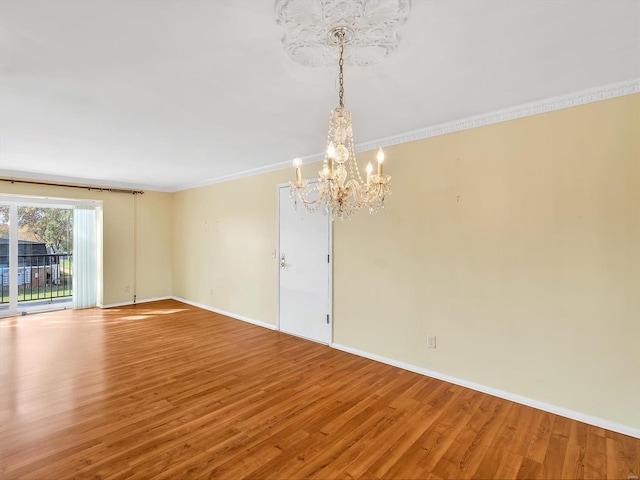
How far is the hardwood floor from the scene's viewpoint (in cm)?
192

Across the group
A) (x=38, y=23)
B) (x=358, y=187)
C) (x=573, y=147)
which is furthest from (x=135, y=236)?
(x=573, y=147)

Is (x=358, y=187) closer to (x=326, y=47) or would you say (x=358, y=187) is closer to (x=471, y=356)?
(x=326, y=47)

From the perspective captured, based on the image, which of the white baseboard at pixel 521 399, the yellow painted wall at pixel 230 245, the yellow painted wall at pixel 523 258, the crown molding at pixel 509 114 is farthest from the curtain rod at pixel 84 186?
the white baseboard at pixel 521 399

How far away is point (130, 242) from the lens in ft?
20.7

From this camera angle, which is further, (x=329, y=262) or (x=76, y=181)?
(x=76, y=181)

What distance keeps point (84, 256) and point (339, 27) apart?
6435 millimetres

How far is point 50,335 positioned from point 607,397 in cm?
633

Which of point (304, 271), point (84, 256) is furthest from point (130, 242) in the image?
point (304, 271)

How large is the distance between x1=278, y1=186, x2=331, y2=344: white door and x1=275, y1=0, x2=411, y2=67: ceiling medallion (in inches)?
93.7

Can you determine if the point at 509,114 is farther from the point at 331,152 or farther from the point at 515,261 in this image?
the point at 331,152

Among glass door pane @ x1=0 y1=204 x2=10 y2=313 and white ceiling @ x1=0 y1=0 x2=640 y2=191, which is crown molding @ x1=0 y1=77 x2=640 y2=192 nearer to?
white ceiling @ x1=0 y1=0 x2=640 y2=191

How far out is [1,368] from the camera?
329cm

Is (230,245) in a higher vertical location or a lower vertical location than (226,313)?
higher

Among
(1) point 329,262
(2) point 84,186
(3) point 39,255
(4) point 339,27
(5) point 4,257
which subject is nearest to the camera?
(4) point 339,27
